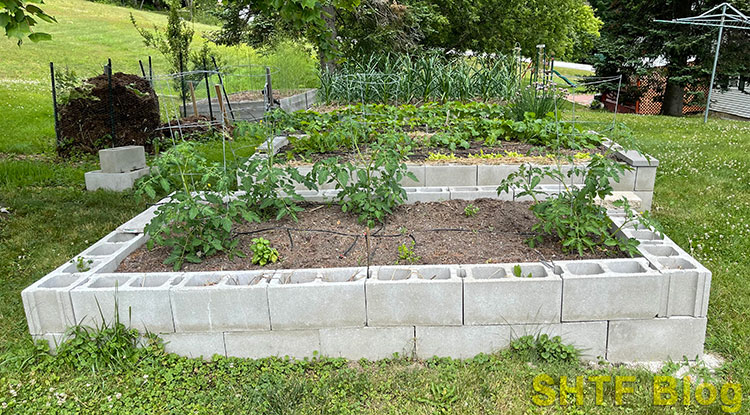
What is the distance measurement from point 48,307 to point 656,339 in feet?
9.69

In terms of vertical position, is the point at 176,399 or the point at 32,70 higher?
the point at 32,70

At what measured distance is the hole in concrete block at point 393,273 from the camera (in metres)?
2.67

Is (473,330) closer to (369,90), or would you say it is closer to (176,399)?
(176,399)

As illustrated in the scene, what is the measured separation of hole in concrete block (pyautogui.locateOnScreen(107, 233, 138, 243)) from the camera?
334 cm

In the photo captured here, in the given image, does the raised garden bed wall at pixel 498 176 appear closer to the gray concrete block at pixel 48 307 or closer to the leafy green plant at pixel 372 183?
the leafy green plant at pixel 372 183

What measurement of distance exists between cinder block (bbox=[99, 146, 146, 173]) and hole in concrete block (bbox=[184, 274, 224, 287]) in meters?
3.64

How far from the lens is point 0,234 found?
14.2 ft

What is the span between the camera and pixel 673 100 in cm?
1363

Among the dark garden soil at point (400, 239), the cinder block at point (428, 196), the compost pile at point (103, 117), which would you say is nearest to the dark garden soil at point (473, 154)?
the cinder block at point (428, 196)

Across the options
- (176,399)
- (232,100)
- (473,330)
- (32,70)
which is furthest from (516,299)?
(32,70)

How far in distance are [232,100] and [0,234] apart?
18.5 ft

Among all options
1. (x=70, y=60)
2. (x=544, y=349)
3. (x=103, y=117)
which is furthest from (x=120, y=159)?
(x=70, y=60)

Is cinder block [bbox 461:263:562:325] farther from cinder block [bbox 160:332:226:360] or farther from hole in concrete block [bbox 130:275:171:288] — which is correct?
hole in concrete block [bbox 130:275:171:288]

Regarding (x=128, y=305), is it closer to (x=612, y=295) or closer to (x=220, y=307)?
(x=220, y=307)
